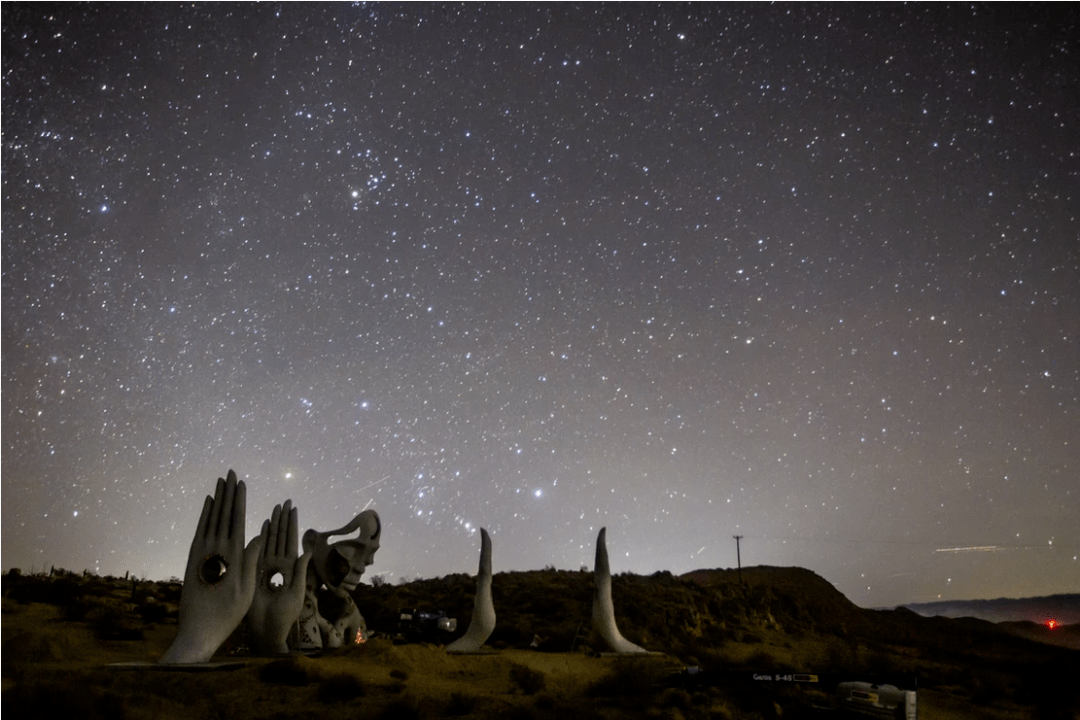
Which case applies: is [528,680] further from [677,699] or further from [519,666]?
[677,699]

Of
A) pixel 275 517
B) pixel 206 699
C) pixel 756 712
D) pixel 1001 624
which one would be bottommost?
pixel 1001 624

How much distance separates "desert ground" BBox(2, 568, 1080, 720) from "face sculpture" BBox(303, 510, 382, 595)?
2.28m

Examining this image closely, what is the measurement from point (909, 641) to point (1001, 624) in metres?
18.6

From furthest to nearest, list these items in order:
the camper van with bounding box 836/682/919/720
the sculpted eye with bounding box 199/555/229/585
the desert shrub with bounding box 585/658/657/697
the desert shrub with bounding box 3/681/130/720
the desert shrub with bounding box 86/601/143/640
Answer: the desert shrub with bounding box 86/601/143/640 → the sculpted eye with bounding box 199/555/229/585 → the desert shrub with bounding box 585/658/657/697 → the camper van with bounding box 836/682/919/720 → the desert shrub with bounding box 3/681/130/720

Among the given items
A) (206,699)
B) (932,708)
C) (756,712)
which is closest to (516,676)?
(756,712)

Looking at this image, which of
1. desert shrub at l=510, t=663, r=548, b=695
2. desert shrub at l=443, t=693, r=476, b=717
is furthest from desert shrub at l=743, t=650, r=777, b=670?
desert shrub at l=443, t=693, r=476, b=717

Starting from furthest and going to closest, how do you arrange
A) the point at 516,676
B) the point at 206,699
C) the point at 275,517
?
the point at 275,517 → the point at 516,676 → the point at 206,699

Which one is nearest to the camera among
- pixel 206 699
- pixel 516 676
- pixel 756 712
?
pixel 206 699

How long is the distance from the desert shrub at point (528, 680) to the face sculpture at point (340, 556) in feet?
A: 23.4

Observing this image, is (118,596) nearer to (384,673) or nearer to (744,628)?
(384,673)

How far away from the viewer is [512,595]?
124ft

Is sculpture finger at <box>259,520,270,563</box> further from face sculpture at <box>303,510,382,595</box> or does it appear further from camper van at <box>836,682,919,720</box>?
camper van at <box>836,682,919,720</box>

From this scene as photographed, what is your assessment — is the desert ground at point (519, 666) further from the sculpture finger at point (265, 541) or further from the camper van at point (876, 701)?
the sculpture finger at point (265, 541)

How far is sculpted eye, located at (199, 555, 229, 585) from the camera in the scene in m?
17.0
